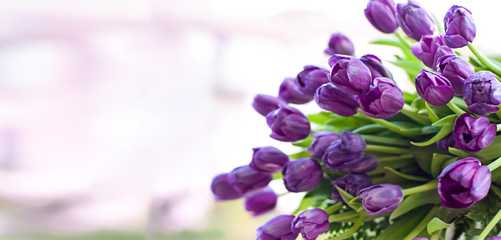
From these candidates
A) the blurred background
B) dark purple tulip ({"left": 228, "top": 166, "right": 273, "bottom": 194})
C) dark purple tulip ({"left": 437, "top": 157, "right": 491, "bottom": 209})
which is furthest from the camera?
the blurred background

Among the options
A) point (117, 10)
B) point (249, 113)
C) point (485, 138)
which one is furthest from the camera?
point (249, 113)

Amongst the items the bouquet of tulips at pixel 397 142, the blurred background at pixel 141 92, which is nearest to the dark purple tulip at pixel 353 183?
the bouquet of tulips at pixel 397 142

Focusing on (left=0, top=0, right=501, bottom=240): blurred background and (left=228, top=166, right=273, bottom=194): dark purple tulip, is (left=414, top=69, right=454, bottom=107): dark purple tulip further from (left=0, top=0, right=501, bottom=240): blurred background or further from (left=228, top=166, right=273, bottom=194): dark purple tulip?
(left=0, top=0, right=501, bottom=240): blurred background

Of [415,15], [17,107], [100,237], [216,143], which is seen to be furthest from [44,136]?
[415,15]

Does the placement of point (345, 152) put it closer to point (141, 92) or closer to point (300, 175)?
point (300, 175)

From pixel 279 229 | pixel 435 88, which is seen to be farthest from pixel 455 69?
pixel 279 229

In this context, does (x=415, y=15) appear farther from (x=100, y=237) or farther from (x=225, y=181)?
(x=100, y=237)

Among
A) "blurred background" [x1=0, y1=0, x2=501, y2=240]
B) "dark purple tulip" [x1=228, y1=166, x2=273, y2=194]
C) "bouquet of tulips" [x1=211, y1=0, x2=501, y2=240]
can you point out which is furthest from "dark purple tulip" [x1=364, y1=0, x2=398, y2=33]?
"blurred background" [x1=0, y1=0, x2=501, y2=240]

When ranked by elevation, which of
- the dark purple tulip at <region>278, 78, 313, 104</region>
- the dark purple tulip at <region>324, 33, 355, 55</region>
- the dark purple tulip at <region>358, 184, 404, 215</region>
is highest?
the dark purple tulip at <region>324, 33, 355, 55</region>
